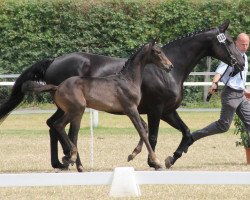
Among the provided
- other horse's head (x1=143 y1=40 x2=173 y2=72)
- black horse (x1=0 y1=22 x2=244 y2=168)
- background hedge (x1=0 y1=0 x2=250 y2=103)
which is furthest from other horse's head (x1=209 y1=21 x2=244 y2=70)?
background hedge (x1=0 y1=0 x2=250 y2=103)

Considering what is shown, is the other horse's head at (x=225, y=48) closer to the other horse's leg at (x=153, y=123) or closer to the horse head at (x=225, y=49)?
the horse head at (x=225, y=49)

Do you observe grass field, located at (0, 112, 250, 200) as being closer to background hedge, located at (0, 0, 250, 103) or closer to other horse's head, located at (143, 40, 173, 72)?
other horse's head, located at (143, 40, 173, 72)

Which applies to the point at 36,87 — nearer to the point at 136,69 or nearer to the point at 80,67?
the point at 80,67

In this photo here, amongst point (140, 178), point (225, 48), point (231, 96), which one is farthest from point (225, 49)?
point (140, 178)

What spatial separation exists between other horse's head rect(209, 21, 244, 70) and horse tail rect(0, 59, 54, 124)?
7.56 feet

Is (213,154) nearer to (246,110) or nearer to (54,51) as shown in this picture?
(246,110)

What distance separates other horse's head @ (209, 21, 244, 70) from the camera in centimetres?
1262

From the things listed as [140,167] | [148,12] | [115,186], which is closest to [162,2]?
[148,12]

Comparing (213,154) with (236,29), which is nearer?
(213,154)

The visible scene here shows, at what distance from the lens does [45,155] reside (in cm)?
1531

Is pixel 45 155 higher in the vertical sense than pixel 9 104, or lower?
lower

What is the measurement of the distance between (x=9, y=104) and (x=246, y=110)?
3.20 m

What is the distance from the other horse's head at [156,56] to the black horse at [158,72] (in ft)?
1.73

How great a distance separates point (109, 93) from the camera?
11.8 m
